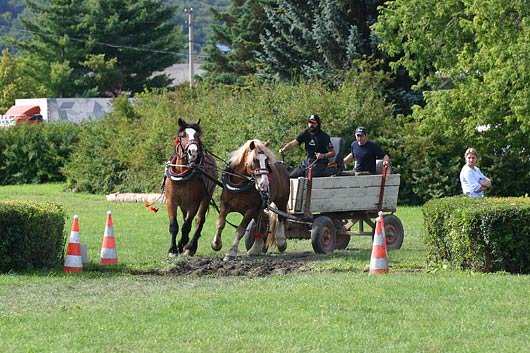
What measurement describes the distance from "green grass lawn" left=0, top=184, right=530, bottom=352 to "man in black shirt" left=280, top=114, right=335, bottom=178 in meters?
2.82

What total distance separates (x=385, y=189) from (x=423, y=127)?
36.8 ft

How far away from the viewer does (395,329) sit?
9414mm

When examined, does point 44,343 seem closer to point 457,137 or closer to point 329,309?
point 329,309

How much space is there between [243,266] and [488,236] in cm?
368

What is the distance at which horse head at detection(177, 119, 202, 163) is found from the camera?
1622 cm

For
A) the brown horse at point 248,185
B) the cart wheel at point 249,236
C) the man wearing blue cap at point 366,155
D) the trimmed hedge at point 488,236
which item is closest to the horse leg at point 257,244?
the cart wheel at point 249,236

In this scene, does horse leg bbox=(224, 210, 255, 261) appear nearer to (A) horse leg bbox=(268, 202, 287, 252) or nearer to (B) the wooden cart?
(A) horse leg bbox=(268, 202, 287, 252)

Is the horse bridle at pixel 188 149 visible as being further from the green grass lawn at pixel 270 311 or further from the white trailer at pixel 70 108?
the white trailer at pixel 70 108

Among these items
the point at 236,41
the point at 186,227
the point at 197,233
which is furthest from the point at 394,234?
the point at 236,41

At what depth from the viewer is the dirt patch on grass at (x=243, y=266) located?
1469 centimetres

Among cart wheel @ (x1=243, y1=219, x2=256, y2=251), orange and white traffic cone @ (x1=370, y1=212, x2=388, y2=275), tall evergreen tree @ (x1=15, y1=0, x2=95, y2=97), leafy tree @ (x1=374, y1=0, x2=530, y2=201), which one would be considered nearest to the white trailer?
tall evergreen tree @ (x1=15, y1=0, x2=95, y2=97)

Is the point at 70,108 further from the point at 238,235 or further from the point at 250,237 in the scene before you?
the point at 238,235

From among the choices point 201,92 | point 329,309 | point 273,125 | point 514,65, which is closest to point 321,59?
point 201,92

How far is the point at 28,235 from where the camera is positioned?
14.3 meters
